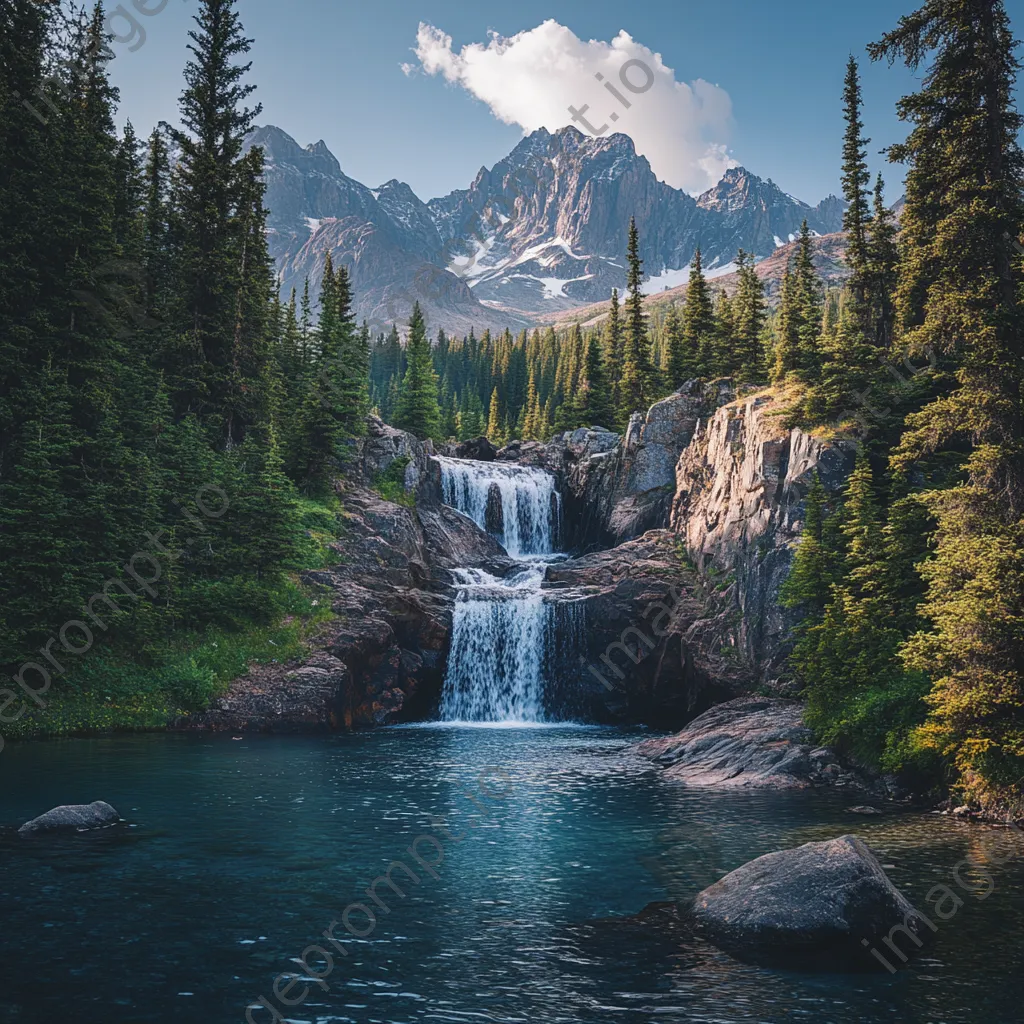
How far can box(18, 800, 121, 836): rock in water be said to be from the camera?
18.8 metres

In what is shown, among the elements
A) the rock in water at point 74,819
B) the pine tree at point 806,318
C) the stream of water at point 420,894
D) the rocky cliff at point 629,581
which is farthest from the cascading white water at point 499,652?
the rock in water at point 74,819

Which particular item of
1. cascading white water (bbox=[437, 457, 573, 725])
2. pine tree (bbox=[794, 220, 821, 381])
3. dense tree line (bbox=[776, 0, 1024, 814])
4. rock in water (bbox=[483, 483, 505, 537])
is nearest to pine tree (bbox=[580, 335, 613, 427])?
rock in water (bbox=[483, 483, 505, 537])

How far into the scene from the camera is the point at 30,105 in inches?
1550

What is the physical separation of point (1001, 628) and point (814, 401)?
22.1 m

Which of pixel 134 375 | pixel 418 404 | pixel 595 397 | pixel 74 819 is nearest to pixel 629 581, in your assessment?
pixel 134 375

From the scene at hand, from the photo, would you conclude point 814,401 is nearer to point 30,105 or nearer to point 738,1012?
point 738,1012

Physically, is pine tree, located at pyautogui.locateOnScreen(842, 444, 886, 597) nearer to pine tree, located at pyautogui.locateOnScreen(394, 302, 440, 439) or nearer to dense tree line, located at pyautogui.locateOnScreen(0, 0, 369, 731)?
dense tree line, located at pyautogui.locateOnScreen(0, 0, 369, 731)

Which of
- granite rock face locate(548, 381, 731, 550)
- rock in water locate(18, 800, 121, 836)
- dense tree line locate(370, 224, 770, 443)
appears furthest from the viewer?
dense tree line locate(370, 224, 770, 443)

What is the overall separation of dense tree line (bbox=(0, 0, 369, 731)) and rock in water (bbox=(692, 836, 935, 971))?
29.4m

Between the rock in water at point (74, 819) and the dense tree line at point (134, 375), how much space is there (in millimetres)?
14473

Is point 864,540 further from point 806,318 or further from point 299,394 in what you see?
point 299,394

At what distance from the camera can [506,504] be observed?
6738cm

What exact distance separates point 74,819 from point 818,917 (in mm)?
17030

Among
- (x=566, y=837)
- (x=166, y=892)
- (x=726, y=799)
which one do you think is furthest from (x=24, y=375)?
(x=726, y=799)
